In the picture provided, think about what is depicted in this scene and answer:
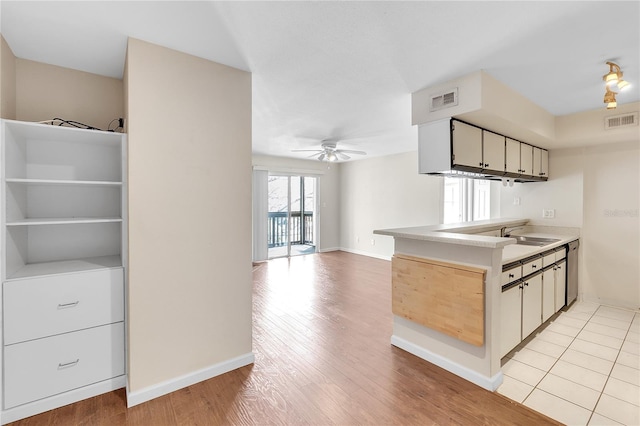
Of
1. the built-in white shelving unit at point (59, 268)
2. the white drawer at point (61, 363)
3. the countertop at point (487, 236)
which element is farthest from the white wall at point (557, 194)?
the white drawer at point (61, 363)

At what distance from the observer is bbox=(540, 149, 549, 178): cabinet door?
408 cm

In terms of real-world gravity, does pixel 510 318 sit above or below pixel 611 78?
below

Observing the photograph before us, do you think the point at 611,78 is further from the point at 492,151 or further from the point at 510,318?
the point at 510,318

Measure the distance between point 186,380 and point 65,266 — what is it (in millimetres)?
1237

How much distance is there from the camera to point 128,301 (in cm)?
203

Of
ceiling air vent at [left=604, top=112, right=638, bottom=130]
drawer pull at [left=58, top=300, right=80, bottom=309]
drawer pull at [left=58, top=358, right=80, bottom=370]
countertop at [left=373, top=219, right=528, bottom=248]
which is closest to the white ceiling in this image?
ceiling air vent at [left=604, top=112, right=638, bottom=130]

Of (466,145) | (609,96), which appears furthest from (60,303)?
(609,96)

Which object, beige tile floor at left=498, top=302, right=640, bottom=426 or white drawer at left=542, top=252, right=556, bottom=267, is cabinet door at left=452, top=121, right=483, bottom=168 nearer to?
white drawer at left=542, top=252, right=556, bottom=267

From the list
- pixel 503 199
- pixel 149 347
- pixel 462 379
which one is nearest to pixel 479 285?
pixel 462 379

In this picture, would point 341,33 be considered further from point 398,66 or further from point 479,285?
point 479,285

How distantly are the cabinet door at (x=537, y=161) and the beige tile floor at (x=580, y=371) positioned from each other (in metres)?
1.86

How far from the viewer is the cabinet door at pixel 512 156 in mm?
3428

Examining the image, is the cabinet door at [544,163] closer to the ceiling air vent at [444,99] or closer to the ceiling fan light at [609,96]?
the ceiling fan light at [609,96]

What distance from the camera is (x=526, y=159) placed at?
3.72 metres
